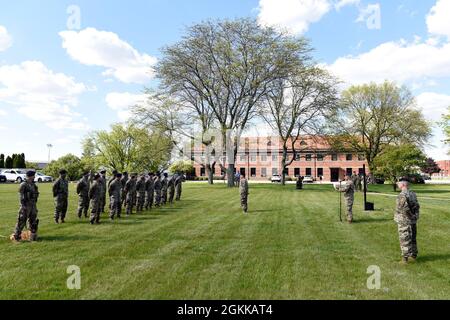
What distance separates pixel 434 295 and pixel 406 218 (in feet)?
8.53

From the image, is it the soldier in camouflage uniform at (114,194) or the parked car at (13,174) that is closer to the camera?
the soldier in camouflage uniform at (114,194)

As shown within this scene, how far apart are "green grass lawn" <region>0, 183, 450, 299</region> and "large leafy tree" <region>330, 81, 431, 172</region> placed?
45.4 m

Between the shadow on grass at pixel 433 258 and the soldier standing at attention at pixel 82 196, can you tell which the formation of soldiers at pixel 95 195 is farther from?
the shadow on grass at pixel 433 258

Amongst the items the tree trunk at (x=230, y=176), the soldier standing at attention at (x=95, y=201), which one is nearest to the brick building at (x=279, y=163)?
the tree trunk at (x=230, y=176)

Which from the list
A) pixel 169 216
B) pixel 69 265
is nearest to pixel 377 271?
pixel 69 265

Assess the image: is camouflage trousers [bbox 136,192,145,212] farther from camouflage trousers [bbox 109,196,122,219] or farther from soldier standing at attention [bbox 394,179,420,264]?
soldier standing at attention [bbox 394,179,420,264]

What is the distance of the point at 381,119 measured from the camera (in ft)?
196

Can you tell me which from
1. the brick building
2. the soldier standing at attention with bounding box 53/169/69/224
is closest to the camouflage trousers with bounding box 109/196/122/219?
the soldier standing at attention with bounding box 53/169/69/224

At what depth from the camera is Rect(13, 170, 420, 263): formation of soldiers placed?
8.85 meters

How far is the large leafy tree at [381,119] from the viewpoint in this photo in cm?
5769

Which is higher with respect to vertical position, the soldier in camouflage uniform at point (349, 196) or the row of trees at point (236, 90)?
the row of trees at point (236, 90)

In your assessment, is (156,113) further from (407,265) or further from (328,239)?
(407,265)

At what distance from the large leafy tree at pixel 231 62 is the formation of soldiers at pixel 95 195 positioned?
19.9 m
